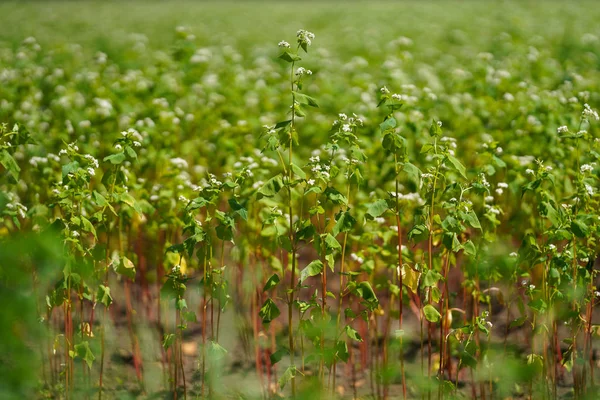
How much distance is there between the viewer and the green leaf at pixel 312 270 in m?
2.85

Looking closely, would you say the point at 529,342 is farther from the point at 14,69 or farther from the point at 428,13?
the point at 428,13

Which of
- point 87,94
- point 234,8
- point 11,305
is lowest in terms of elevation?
point 234,8

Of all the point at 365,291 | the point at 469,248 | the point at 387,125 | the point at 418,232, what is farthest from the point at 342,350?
the point at 387,125

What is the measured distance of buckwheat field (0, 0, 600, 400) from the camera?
2.94 m

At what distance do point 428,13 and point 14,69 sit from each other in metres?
12.9

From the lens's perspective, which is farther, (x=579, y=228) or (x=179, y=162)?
(x=179, y=162)

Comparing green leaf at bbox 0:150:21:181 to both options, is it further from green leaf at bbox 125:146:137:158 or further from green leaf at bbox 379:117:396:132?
green leaf at bbox 379:117:396:132

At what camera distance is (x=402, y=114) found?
4.69 meters

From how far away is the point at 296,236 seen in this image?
2.96 m

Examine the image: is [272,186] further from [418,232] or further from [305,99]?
[418,232]

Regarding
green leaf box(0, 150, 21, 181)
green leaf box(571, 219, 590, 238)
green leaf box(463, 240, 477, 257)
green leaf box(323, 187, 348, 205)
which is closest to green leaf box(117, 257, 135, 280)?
green leaf box(0, 150, 21, 181)

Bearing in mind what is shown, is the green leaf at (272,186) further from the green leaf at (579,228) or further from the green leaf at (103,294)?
the green leaf at (579,228)

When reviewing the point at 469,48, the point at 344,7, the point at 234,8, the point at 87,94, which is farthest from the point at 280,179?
the point at 234,8

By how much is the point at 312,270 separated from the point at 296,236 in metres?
0.19
